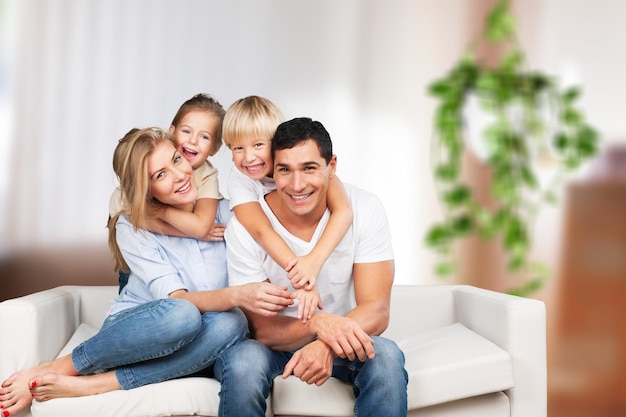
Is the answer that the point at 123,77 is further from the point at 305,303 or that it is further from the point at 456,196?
the point at 456,196

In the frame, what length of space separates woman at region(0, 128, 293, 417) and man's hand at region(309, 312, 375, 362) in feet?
0.42

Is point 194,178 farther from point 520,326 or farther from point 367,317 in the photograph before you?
point 520,326

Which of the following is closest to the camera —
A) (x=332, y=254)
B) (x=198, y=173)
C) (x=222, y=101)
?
(x=332, y=254)

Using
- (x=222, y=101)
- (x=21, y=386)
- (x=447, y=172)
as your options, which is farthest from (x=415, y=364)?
(x=222, y=101)

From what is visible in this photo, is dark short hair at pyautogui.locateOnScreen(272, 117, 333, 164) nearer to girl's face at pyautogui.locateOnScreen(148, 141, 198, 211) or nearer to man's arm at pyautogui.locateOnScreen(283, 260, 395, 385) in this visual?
girl's face at pyautogui.locateOnScreen(148, 141, 198, 211)

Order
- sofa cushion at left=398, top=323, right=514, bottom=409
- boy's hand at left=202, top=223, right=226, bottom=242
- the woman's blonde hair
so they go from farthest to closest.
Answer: boy's hand at left=202, top=223, right=226, bottom=242 < the woman's blonde hair < sofa cushion at left=398, top=323, right=514, bottom=409

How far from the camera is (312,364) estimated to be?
1.84 meters

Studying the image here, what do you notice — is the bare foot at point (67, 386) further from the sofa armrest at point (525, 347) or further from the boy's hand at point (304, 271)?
the sofa armrest at point (525, 347)

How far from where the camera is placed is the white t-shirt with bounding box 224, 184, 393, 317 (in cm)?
212

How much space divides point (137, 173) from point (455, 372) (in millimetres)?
1001

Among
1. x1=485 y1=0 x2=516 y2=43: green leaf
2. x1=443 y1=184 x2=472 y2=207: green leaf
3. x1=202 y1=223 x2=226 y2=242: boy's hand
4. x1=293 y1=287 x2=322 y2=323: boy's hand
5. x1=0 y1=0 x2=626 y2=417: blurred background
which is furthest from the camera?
x1=0 y1=0 x2=626 y2=417: blurred background

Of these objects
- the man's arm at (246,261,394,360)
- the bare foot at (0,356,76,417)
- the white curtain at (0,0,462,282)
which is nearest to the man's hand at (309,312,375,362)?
the man's arm at (246,261,394,360)

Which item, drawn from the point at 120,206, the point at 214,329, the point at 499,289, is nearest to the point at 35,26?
the point at 120,206

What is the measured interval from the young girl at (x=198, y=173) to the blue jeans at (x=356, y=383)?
1.43ft
